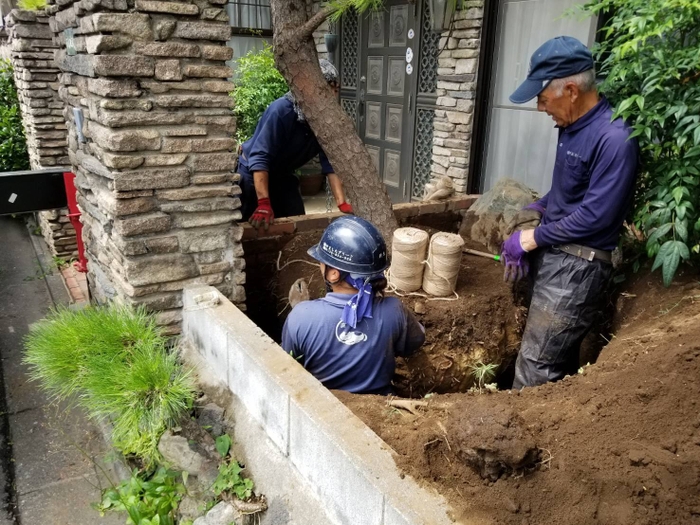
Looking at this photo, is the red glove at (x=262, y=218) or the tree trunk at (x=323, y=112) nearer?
the tree trunk at (x=323, y=112)

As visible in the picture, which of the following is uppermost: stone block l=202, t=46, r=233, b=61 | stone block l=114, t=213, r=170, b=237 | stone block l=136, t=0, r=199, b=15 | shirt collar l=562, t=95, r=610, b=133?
stone block l=136, t=0, r=199, b=15

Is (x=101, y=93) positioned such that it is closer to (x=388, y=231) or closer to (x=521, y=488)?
(x=388, y=231)

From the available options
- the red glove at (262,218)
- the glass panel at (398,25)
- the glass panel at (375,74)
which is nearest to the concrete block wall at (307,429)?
the red glove at (262,218)

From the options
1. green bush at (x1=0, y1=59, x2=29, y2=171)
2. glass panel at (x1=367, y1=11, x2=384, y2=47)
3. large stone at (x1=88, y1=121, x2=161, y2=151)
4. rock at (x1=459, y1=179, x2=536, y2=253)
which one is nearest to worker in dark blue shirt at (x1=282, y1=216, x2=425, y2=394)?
large stone at (x1=88, y1=121, x2=161, y2=151)

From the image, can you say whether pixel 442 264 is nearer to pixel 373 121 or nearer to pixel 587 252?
pixel 587 252

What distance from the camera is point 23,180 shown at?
156 inches

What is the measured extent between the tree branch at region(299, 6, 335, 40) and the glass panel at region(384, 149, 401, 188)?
12.8 ft

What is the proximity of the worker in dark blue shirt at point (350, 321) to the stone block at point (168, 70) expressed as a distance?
3.60ft

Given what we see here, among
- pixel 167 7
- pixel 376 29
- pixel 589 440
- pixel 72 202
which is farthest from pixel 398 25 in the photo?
pixel 589 440

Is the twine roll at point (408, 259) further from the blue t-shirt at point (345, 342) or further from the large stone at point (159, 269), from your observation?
the large stone at point (159, 269)

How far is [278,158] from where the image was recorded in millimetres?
4191

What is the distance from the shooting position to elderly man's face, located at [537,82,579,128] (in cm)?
269

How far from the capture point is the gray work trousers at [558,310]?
2842 millimetres

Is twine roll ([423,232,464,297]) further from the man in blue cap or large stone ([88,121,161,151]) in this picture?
large stone ([88,121,161,151])
